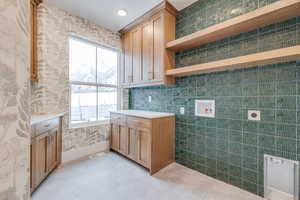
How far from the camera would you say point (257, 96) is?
1790 mm

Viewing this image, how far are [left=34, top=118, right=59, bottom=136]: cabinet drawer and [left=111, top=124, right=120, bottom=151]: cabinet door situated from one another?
1075mm

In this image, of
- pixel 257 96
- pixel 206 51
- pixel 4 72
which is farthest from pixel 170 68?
pixel 4 72

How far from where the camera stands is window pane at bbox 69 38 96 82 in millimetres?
2836

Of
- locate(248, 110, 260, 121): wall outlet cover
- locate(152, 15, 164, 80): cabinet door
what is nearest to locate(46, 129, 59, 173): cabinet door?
locate(152, 15, 164, 80): cabinet door

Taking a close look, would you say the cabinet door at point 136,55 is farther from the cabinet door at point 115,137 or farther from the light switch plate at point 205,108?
the light switch plate at point 205,108

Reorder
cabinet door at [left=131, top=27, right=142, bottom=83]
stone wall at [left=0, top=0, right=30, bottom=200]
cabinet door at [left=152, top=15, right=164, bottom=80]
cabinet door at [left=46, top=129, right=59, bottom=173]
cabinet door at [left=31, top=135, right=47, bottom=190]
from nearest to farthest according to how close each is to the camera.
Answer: stone wall at [left=0, top=0, right=30, bottom=200]
cabinet door at [left=31, top=135, right=47, bottom=190]
cabinet door at [left=46, top=129, right=59, bottom=173]
cabinet door at [left=152, top=15, right=164, bottom=80]
cabinet door at [left=131, top=27, right=142, bottom=83]

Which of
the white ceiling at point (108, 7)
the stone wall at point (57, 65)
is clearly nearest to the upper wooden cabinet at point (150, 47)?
the white ceiling at point (108, 7)

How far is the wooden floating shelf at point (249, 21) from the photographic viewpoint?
142 cm

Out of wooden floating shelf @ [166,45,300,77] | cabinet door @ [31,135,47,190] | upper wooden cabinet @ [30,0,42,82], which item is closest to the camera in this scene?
wooden floating shelf @ [166,45,300,77]

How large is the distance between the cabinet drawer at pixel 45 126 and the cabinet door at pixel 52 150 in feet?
0.32

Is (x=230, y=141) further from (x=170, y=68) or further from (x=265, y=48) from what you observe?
(x=170, y=68)

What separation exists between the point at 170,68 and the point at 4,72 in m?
2.39

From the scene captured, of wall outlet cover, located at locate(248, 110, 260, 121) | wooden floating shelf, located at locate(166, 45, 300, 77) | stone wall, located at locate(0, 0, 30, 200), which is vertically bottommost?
wall outlet cover, located at locate(248, 110, 260, 121)

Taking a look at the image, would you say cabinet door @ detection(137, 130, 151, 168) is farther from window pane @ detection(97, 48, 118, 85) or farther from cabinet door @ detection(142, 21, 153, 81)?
window pane @ detection(97, 48, 118, 85)
